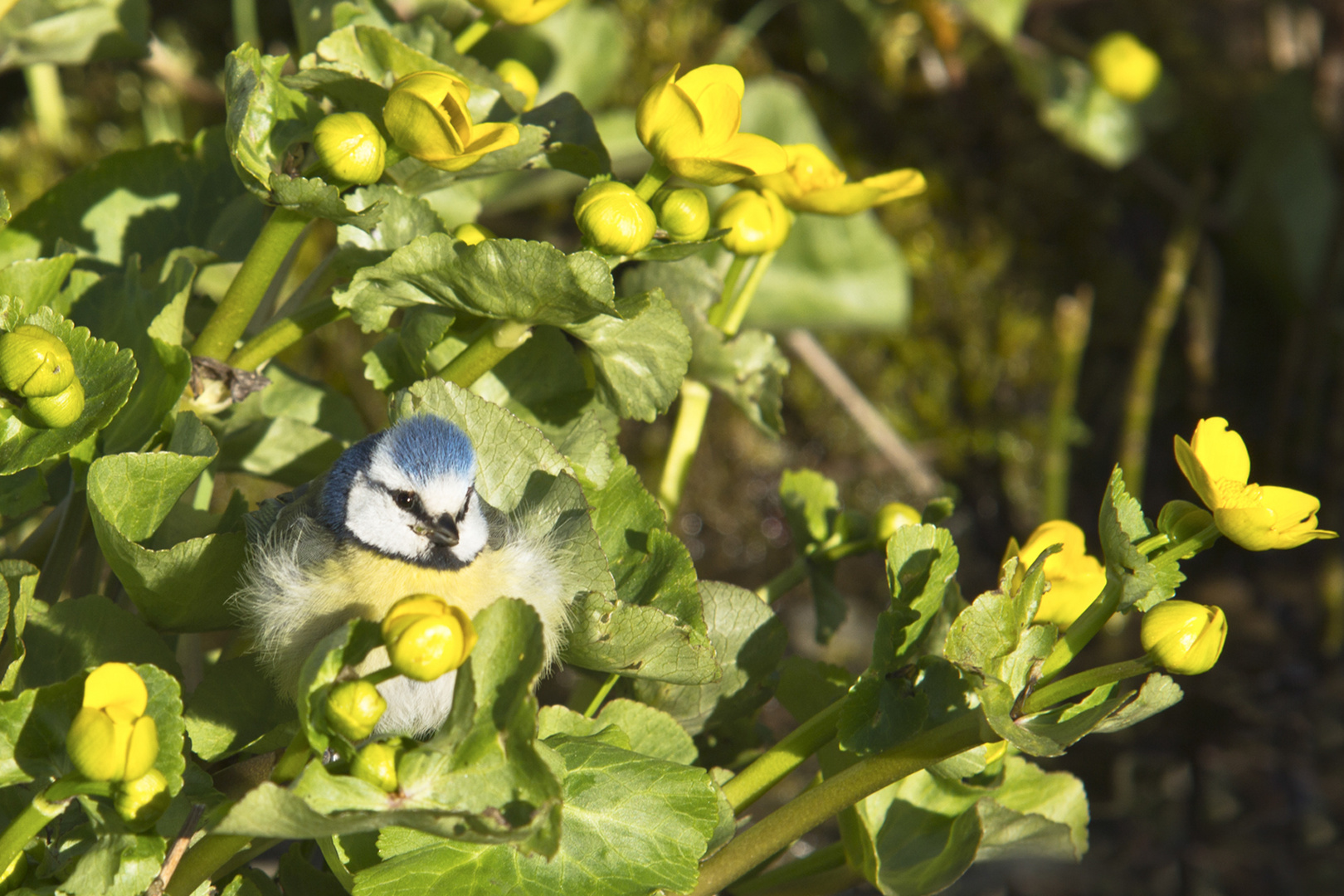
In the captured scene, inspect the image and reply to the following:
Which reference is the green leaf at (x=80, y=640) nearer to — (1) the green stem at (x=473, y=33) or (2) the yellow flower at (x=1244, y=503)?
(1) the green stem at (x=473, y=33)

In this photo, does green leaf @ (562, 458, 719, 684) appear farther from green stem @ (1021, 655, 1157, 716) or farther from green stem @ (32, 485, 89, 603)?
A: green stem @ (32, 485, 89, 603)

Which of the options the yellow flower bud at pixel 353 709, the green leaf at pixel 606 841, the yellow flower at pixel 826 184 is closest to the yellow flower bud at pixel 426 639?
the yellow flower bud at pixel 353 709

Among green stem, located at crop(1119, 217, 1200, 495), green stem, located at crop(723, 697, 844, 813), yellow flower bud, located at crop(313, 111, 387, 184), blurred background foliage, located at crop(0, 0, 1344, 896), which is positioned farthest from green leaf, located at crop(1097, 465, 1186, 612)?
green stem, located at crop(1119, 217, 1200, 495)

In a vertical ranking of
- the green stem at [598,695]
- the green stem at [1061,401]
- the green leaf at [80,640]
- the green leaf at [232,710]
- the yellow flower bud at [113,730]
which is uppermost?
the yellow flower bud at [113,730]

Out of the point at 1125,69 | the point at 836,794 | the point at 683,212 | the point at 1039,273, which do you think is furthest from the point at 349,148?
the point at 1039,273

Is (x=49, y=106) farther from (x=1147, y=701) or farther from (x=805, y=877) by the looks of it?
(x=1147, y=701)

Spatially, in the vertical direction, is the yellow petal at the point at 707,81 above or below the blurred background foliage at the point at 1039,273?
above
